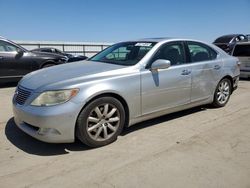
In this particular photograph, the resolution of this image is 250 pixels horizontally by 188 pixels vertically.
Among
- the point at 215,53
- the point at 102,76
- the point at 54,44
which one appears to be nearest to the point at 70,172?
the point at 102,76

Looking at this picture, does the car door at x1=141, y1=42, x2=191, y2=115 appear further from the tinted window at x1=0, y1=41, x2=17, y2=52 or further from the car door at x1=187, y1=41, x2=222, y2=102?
the tinted window at x1=0, y1=41, x2=17, y2=52

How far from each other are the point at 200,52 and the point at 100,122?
2706 millimetres

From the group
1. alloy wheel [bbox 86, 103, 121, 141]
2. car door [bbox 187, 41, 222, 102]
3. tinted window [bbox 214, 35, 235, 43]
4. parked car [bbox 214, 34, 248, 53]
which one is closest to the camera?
alloy wheel [bbox 86, 103, 121, 141]

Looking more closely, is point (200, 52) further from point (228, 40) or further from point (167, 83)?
point (228, 40)

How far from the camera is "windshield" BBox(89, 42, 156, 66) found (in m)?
4.83

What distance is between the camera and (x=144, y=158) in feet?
12.3

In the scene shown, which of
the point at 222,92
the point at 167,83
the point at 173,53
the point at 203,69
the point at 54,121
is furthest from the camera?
the point at 222,92

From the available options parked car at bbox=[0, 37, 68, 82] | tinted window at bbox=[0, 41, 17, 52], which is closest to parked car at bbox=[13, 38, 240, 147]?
parked car at bbox=[0, 37, 68, 82]

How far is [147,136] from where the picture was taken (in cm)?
454

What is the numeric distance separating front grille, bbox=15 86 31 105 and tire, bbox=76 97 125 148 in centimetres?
83

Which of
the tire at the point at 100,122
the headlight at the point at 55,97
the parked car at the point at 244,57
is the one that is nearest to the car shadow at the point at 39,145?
the tire at the point at 100,122

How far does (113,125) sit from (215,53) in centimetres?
298

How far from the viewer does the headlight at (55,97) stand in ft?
12.5

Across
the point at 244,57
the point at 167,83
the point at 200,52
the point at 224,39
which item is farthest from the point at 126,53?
the point at 224,39
